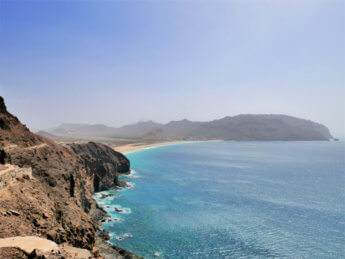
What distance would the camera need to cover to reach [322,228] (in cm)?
3697

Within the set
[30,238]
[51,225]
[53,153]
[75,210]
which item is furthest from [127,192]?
[30,238]

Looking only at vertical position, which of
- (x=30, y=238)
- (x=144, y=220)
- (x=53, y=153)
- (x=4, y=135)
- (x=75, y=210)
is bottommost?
(x=144, y=220)

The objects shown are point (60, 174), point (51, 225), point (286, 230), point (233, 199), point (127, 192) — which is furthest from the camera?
point (127, 192)

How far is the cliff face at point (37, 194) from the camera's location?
18.2m

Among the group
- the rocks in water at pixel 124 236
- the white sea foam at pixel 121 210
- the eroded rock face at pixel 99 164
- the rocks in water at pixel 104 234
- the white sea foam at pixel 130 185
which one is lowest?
the rocks in water at pixel 124 236

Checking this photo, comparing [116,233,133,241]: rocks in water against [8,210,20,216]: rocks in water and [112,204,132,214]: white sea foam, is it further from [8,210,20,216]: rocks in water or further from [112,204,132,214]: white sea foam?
[8,210,20,216]: rocks in water

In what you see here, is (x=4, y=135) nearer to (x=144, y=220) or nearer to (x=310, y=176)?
(x=144, y=220)

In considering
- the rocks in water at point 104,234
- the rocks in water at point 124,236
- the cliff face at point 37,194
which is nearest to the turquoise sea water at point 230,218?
the rocks in water at point 124,236

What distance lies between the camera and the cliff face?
18.2 meters

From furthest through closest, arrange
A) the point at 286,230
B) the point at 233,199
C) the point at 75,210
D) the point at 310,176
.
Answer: the point at 310,176 → the point at 233,199 → the point at 286,230 → the point at 75,210

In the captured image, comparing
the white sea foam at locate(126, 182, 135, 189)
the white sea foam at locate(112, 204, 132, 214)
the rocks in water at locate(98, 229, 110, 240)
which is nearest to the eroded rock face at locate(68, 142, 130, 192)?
the white sea foam at locate(126, 182, 135, 189)

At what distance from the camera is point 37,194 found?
71.8 ft

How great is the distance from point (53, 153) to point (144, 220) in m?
20.1

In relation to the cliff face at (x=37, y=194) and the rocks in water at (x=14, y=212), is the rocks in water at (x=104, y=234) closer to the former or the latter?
the cliff face at (x=37, y=194)
